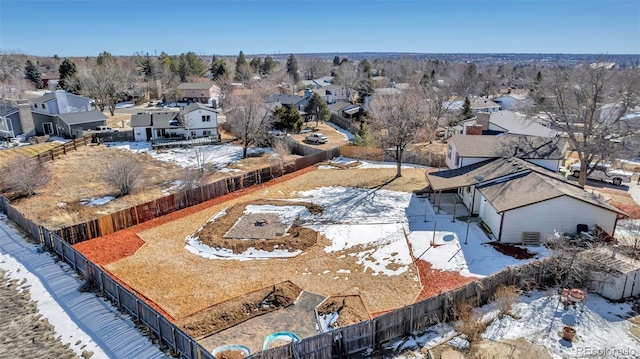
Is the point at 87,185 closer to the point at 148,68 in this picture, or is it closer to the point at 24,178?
the point at 24,178

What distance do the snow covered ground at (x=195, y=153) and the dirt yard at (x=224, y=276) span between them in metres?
15.9

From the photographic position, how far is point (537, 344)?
43.4 ft

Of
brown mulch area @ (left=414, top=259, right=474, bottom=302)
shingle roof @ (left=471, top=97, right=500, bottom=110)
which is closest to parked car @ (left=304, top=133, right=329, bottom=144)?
shingle roof @ (left=471, top=97, right=500, bottom=110)

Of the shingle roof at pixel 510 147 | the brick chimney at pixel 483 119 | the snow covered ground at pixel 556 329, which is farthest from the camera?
the brick chimney at pixel 483 119

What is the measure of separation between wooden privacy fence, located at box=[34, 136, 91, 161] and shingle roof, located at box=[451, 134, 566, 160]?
120ft

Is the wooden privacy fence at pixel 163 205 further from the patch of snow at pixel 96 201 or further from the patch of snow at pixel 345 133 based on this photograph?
the patch of snow at pixel 345 133

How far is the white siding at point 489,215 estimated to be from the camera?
2133 centimetres

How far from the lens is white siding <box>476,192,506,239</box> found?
840 inches

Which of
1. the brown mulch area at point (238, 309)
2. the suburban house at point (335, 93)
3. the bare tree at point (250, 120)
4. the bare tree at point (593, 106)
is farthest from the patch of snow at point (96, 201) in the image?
the suburban house at point (335, 93)

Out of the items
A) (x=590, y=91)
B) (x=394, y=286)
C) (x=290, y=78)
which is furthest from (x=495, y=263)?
(x=290, y=78)

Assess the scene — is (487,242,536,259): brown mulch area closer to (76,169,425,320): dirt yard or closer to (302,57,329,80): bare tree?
(76,169,425,320): dirt yard

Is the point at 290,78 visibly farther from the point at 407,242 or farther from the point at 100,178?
the point at 407,242

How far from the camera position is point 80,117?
4853 cm

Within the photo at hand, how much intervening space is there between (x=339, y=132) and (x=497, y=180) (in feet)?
108
